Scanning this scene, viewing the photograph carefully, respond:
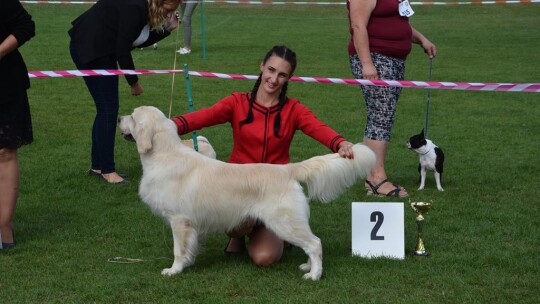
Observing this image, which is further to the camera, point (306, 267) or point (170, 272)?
point (306, 267)

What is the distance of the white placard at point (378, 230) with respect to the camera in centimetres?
474

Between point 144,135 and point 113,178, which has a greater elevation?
point 144,135

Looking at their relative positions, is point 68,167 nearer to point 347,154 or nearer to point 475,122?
point 347,154

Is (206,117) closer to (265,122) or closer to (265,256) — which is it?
(265,122)

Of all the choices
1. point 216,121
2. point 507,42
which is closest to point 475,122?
point 216,121

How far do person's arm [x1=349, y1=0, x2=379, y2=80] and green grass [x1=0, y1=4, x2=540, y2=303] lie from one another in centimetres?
104

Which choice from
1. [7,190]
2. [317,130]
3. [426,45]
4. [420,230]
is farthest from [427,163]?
[7,190]

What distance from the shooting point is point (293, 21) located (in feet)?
79.0

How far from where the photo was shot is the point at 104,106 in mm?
6691

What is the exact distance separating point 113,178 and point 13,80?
218 centimetres

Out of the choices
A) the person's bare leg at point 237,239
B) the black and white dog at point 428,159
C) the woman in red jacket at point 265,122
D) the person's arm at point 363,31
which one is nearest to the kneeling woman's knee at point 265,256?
the woman in red jacket at point 265,122

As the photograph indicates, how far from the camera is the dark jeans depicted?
21.6 ft

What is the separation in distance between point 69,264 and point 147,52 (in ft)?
39.5

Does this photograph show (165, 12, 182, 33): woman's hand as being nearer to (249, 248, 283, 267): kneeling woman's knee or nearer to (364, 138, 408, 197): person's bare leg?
(364, 138, 408, 197): person's bare leg
